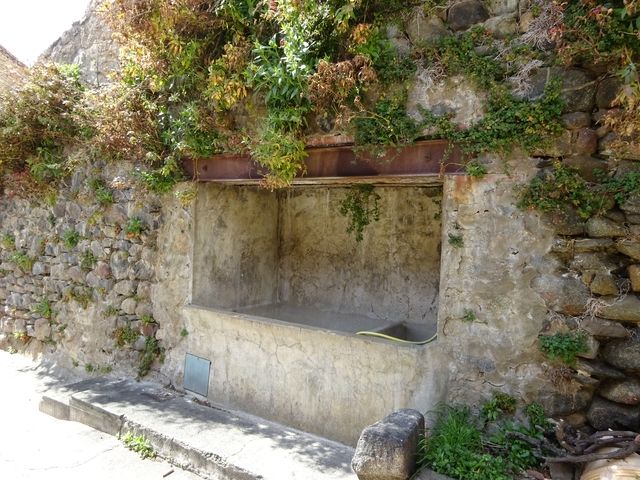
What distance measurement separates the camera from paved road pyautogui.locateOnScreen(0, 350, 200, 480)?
3.46 metres

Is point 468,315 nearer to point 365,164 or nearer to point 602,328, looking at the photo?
point 602,328

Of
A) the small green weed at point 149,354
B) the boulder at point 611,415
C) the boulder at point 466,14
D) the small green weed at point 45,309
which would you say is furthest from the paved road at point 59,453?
the boulder at point 466,14

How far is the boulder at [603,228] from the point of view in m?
2.72

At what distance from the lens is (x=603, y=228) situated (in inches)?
109

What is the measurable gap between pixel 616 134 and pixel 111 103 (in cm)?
454

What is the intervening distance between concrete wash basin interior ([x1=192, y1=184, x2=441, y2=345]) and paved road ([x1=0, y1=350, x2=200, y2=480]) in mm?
1499

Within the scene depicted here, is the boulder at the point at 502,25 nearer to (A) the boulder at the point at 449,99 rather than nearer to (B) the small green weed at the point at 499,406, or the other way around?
(A) the boulder at the point at 449,99

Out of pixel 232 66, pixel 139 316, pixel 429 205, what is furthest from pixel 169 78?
pixel 429 205

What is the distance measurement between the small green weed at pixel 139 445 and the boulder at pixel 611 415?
3149mm

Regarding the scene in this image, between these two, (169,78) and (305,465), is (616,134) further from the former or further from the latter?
(169,78)

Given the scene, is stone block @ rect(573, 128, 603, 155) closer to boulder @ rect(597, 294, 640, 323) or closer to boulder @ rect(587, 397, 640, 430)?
boulder @ rect(597, 294, 640, 323)

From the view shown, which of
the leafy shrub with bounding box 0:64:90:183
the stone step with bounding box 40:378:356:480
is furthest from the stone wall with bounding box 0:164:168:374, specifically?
the stone step with bounding box 40:378:356:480

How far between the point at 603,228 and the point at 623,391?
95cm

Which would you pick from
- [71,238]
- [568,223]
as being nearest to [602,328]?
[568,223]
